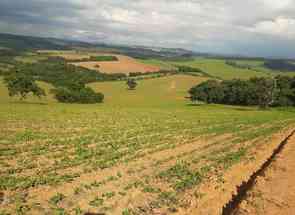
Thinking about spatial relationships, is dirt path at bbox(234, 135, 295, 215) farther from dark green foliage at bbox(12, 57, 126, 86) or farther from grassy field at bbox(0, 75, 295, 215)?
dark green foliage at bbox(12, 57, 126, 86)

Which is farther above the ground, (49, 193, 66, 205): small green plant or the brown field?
the brown field

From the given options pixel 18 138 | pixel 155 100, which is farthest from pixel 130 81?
pixel 18 138

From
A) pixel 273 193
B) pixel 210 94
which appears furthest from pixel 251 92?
pixel 273 193

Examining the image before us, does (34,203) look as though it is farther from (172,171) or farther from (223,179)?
(223,179)

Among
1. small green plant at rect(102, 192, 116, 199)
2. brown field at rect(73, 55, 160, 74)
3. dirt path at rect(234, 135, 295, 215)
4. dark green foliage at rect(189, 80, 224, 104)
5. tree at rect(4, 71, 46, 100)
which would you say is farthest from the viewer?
brown field at rect(73, 55, 160, 74)

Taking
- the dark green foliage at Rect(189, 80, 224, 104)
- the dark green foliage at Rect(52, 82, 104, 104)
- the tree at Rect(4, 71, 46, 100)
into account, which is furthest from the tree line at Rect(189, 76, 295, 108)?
the tree at Rect(4, 71, 46, 100)

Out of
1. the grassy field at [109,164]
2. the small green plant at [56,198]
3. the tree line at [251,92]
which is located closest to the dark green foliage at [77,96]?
the tree line at [251,92]

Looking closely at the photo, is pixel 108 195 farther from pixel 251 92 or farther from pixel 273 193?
pixel 251 92
